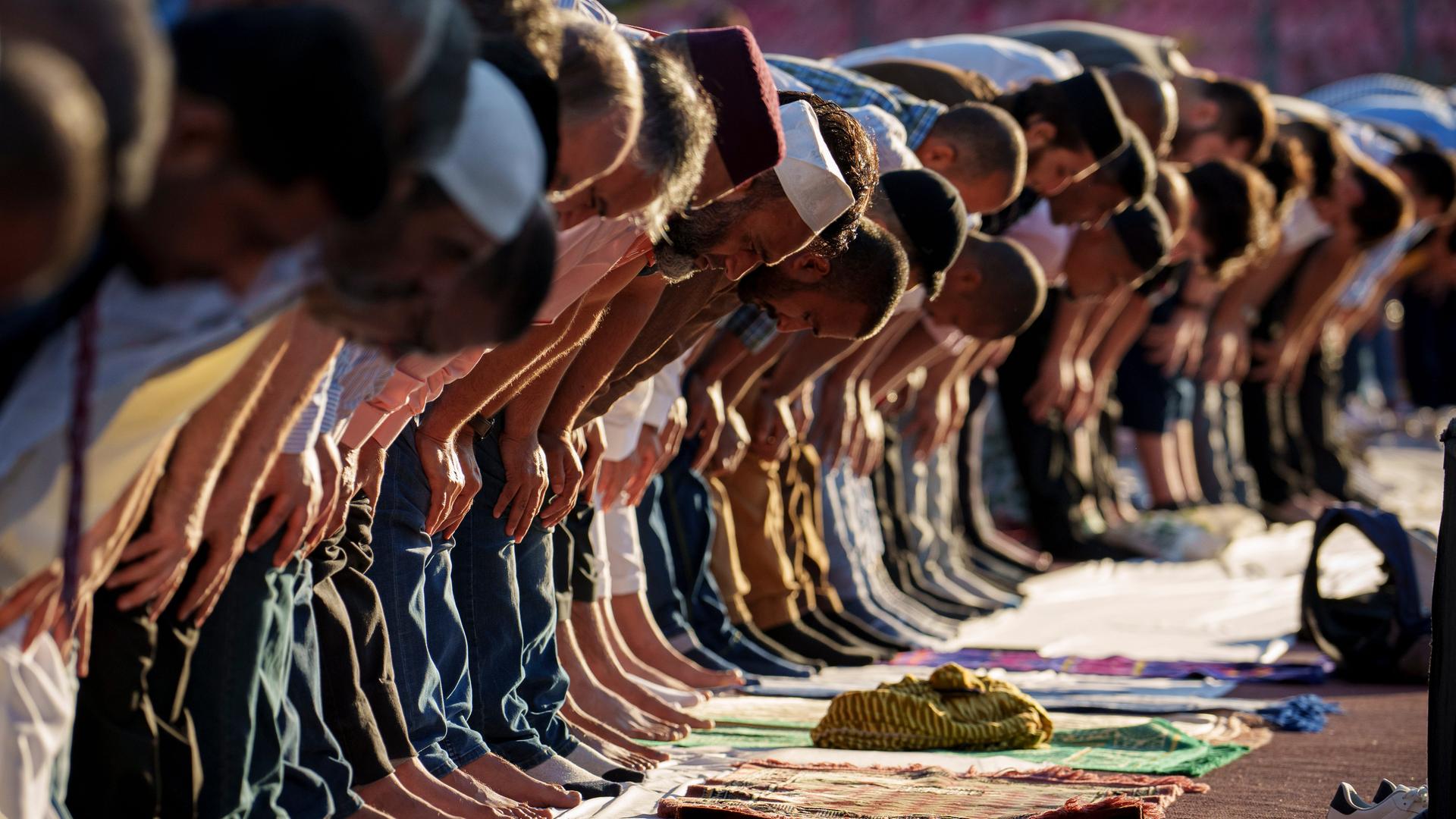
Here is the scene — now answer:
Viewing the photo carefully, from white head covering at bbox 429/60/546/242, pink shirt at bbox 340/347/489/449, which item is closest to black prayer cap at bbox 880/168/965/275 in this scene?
pink shirt at bbox 340/347/489/449

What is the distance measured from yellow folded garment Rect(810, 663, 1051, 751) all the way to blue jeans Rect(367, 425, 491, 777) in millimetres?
1261

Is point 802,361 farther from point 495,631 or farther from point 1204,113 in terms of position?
point 1204,113

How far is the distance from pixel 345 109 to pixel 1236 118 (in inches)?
295

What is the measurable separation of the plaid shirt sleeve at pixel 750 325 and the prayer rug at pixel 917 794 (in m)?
1.73

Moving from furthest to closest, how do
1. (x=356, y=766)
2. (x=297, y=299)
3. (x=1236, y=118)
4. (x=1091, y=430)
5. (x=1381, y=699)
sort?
(x=1091, y=430), (x=1236, y=118), (x=1381, y=699), (x=356, y=766), (x=297, y=299)

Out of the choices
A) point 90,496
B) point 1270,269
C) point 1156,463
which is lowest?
point 90,496

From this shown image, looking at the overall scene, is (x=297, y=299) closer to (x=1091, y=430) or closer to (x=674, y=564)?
(x=674, y=564)

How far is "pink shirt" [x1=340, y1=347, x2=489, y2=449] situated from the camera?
12.2 feet

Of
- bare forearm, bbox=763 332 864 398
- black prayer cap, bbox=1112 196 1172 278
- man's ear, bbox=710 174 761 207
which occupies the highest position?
black prayer cap, bbox=1112 196 1172 278

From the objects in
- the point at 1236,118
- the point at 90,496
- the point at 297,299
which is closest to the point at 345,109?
the point at 297,299

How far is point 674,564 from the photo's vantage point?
6211 mm

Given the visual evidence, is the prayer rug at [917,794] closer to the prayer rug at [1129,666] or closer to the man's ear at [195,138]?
the prayer rug at [1129,666]

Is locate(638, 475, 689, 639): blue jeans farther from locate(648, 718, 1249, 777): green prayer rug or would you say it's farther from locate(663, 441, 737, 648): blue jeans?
locate(648, 718, 1249, 777): green prayer rug

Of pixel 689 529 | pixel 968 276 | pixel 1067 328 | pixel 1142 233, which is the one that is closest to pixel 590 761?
pixel 689 529
